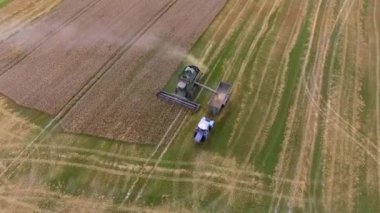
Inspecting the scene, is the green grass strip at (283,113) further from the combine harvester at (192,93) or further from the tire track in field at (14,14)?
the tire track in field at (14,14)

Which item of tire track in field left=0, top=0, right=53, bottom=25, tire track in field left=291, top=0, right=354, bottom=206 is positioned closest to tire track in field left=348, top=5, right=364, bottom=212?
tire track in field left=291, top=0, right=354, bottom=206

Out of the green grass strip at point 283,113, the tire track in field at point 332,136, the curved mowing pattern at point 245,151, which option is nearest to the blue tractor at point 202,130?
the curved mowing pattern at point 245,151

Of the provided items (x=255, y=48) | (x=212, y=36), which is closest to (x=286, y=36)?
(x=255, y=48)

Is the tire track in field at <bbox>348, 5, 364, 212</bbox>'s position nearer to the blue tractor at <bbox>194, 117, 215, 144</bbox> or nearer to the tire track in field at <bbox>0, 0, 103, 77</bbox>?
the blue tractor at <bbox>194, 117, 215, 144</bbox>

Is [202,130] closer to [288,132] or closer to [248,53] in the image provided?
[288,132]

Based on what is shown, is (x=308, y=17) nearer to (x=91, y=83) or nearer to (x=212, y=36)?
(x=212, y=36)
